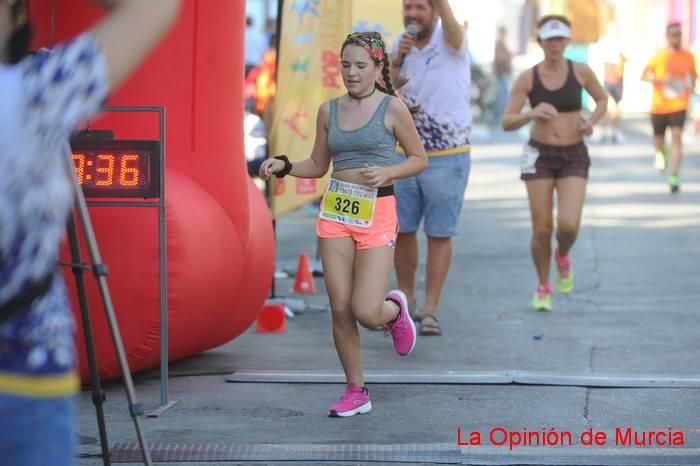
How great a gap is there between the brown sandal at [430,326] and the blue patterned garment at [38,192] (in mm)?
6042

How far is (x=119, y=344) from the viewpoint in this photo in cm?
419

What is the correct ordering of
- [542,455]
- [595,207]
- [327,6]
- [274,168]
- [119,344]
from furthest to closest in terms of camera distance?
1. [595,207]
2. [327,6]
3. [274,168]
4. [542,455]
5. [119,344]

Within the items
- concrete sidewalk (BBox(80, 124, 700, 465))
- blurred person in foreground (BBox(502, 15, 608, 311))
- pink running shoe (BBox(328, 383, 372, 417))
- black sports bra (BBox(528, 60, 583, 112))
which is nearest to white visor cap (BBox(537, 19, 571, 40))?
blurred person in foreground (BBox(502, 15, 608, 311))

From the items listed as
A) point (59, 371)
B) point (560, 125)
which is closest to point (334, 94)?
point (560, 125)

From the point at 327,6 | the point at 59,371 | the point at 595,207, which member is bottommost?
the point at 595,207

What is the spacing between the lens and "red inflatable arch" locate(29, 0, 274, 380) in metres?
6.59

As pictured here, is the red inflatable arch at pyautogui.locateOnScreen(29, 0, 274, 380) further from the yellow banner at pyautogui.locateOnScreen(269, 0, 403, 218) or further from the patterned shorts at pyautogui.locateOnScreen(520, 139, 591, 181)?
the patterned shorts at pyautogui.locateOnScreen(520, 139, 591, 181)

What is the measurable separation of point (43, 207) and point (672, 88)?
15697 mm

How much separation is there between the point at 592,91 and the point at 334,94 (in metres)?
1.72

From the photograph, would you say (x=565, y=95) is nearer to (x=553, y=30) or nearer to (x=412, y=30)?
(x=553, y=30)

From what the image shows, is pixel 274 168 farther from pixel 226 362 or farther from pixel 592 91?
pixel 592 91

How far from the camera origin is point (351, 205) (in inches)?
251

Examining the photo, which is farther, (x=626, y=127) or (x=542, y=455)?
(x=626, y=127)

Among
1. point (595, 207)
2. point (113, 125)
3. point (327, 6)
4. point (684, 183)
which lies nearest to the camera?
point (113, 125)
